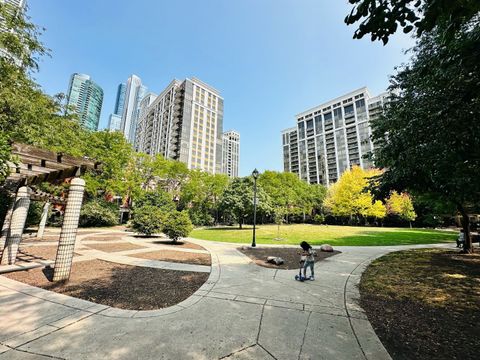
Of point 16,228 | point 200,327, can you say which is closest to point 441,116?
point 200,327

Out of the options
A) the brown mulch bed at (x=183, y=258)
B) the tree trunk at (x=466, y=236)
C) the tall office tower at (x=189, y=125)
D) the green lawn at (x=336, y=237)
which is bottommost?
the brown mulch bed at (x=183, y=258)

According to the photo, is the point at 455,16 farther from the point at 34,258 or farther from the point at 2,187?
the point at 2,187

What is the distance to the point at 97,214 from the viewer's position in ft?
89.5

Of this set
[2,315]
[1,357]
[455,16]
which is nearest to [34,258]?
[2,315]

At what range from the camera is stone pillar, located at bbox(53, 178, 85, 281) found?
6184 mm

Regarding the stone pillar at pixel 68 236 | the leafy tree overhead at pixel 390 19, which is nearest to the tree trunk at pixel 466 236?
the leafy tree overhead at pixel 390 19

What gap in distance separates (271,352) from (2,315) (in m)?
4.93

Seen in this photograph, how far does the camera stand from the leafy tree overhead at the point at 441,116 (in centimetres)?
533

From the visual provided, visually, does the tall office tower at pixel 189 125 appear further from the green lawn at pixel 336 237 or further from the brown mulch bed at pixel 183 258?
the brown mulch bed at pixel 183 258

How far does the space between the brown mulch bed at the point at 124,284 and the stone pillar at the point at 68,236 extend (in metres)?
0.34

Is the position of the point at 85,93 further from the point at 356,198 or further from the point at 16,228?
the point at 16,228

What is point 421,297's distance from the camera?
560 centimetres

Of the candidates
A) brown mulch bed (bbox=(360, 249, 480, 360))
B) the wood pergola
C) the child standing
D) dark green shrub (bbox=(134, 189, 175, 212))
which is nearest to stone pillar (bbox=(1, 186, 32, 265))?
the wood pergola

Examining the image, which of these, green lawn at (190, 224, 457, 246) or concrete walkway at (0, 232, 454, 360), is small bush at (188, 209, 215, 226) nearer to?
green lawn at (190, 224, 457, 246)
